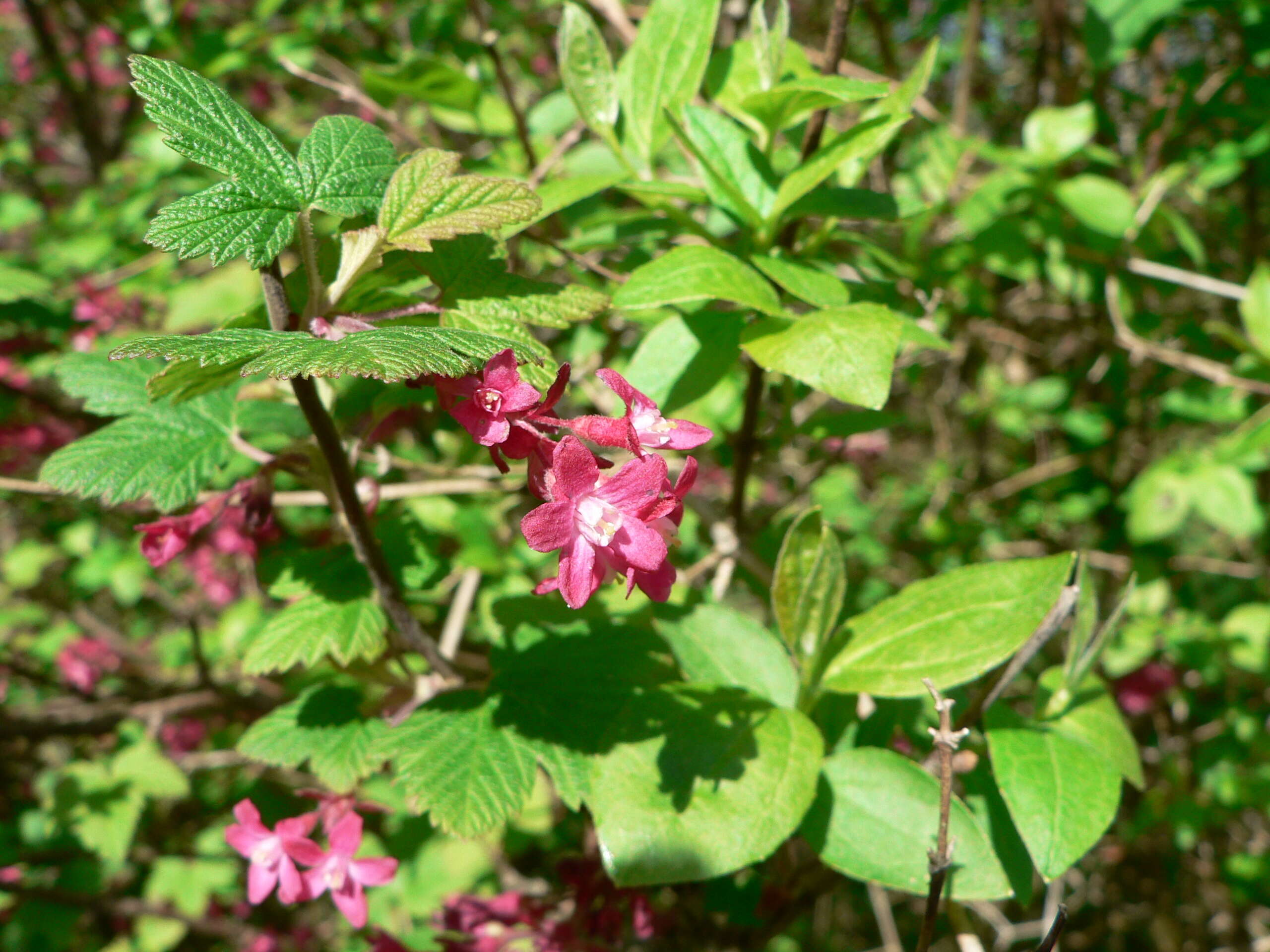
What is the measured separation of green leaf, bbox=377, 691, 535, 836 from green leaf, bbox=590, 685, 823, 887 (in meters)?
0.10

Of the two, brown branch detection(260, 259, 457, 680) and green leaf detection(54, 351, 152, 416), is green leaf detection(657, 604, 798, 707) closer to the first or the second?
brown branch detection(260, 259, 457, 680)

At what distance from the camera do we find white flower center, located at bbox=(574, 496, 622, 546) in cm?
79

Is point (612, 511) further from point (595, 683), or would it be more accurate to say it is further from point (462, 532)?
point (462, 532)

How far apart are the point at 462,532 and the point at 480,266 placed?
0.84 meters

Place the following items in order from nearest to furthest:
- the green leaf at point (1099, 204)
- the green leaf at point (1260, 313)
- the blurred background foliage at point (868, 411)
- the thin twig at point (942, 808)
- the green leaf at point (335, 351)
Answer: the green leaf at point (335, 351), the thin twig at point (942, 808), the blurred background foliage at point (868, 411), the green leaf at point (1099, 204), the green leaf at point (1260, 313)

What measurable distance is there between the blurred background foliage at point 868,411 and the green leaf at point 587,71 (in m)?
0.15

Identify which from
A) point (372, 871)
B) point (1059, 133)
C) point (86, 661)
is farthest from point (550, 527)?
point (86, 661)

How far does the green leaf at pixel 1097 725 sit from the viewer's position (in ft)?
3.51

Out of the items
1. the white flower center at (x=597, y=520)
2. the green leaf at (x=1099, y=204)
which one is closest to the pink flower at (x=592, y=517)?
the white flower center at (x=597, y=520)

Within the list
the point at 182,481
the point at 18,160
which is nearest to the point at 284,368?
the point at 182,481

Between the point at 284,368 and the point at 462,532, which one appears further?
the point at 462,532

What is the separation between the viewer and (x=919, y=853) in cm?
98

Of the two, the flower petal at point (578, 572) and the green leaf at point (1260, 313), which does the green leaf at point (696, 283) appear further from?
the green leaf at point (1260, 313)

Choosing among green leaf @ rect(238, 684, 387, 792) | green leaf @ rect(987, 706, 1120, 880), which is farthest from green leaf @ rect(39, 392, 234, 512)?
green leaf @ rect(987, 706, 1120, 880)
